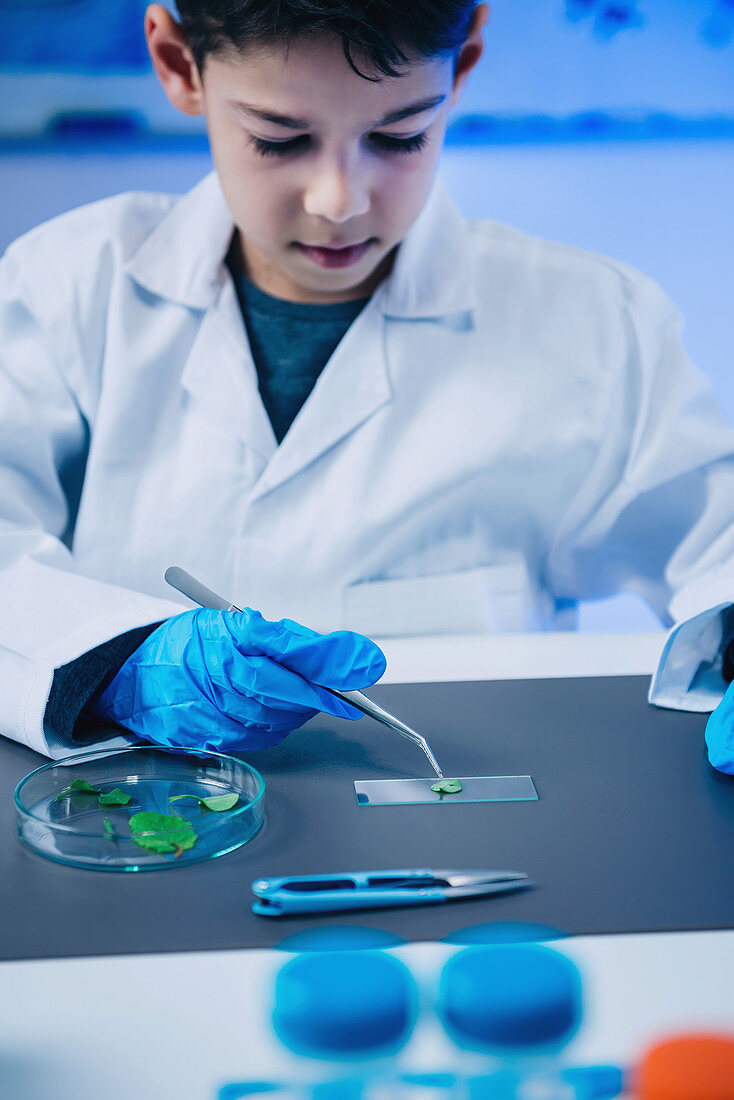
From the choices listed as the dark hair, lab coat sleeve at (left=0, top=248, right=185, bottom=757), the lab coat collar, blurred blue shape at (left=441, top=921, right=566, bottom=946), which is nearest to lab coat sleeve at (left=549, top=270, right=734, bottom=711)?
the lab coat collar

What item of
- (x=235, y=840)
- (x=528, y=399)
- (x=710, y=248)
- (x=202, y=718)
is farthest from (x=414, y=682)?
(x=710, y=248)

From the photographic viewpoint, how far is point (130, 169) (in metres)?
1.74

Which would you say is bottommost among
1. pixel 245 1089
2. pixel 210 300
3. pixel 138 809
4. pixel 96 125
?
pixel 245 1089

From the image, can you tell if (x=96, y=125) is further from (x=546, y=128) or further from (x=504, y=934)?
(x=504, y=934)

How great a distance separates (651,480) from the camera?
120cm

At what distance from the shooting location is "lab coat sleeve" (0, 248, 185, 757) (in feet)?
2.66

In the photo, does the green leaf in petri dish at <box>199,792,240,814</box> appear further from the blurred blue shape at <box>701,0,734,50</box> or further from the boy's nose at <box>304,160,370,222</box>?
the blurred blue shape at <box>701,0,734,50</box>

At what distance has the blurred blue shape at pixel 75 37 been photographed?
162 cm

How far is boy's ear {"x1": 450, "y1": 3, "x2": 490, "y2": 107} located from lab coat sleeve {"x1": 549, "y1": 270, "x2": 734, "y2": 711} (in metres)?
0.34

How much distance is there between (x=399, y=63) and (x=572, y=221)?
1014 mm

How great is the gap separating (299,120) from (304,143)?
40 millimetres

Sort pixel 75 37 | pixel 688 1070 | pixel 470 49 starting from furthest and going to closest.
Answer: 1. pixel 75 37
2. pixel 470 49
3. pixel 688 1070

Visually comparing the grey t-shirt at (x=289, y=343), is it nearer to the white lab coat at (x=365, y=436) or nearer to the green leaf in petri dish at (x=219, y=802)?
the white lab coat at (x=365, y=436)

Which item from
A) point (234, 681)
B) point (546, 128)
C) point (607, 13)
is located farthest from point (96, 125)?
point (234, 681)
